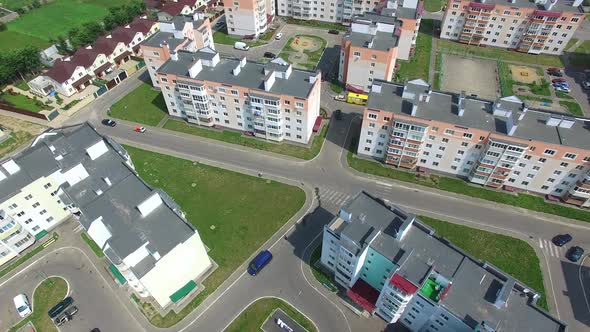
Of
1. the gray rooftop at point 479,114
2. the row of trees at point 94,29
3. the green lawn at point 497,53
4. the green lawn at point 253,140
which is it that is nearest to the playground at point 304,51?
the green lawn at point 253,140

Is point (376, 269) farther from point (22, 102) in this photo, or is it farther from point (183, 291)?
point (22, 102)

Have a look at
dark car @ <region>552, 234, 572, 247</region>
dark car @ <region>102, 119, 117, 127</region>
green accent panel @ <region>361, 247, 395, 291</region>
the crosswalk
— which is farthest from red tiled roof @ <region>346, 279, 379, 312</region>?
dark car @ <region>102, 119, 117, 127</region>

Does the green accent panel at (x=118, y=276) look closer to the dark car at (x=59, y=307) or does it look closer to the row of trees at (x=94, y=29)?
the dark car at (x=59, y=307)

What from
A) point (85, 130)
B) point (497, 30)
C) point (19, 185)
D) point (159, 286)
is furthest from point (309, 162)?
point (497, 30)

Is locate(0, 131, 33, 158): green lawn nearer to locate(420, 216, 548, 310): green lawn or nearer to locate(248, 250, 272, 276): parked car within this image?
locate(248, 250, 272, 276): parked car

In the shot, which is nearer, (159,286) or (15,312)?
(159,286)

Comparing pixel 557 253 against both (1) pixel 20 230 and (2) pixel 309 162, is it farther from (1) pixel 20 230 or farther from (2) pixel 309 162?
(1) pixel 20 230
